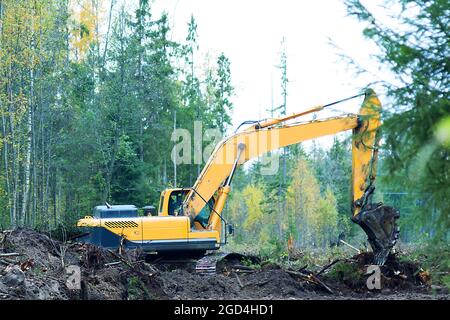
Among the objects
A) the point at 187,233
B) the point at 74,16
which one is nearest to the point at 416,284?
the point at 187,233

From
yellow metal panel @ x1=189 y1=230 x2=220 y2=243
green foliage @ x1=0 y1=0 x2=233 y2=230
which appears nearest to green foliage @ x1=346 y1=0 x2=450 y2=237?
yellow metal panel @ x1=189 y1=230 x2=220 y2=243

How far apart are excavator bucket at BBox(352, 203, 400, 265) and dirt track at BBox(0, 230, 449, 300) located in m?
0.28

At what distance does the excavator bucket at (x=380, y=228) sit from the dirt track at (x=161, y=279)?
279mm

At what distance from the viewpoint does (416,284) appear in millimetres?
14000

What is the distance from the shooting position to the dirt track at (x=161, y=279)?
10492 millimetres

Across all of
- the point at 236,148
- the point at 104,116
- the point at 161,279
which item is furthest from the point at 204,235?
the point at 104,116

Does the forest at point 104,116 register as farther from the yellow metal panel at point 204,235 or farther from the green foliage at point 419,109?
the green foliage at point 419,109

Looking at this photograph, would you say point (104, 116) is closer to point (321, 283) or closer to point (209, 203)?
point (209, 203)

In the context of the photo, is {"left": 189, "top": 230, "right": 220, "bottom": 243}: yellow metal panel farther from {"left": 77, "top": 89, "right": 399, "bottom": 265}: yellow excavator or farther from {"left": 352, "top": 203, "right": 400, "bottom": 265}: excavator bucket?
{"left": 352, "top": 203, "right": 400, "bottom": 265}: excavator bucket

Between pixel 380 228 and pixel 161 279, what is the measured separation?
4556 mm

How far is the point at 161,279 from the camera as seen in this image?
1273 cm

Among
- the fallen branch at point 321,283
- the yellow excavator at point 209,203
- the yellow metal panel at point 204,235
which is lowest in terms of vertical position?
the fallen branch at point 321,283

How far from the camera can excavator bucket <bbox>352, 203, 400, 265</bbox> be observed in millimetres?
14367

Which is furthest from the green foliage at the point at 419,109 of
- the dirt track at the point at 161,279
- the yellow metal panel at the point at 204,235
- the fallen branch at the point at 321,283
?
the yellow metal panel at the point at 204,235
